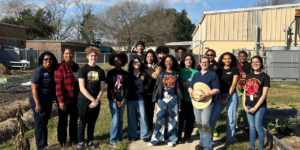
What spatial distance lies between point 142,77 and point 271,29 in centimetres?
1717

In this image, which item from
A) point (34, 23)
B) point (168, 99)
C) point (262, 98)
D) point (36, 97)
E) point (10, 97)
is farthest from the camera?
point (34, 23)

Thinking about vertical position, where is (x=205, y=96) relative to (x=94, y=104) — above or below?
above

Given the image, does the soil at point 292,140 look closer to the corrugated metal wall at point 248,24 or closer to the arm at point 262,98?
the arm at point 262,98

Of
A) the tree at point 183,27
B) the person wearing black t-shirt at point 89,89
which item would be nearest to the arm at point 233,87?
the person wearing black t-shirt at point 89,89

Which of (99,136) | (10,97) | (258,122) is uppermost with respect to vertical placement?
(258,122)

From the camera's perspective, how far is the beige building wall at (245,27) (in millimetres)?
18500

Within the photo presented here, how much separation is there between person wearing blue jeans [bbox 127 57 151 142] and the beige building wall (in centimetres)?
1561

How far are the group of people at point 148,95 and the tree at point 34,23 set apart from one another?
4514 cm

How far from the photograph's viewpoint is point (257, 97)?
4.27 meters

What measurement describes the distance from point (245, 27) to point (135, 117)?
1654cm

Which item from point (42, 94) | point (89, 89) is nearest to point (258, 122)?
point (89, 89)

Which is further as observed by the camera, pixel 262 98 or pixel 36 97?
pixel 262 98

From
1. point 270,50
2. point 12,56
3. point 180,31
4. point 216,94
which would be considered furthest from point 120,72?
point 180,31

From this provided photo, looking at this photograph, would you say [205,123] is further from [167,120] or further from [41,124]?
[41,124]
